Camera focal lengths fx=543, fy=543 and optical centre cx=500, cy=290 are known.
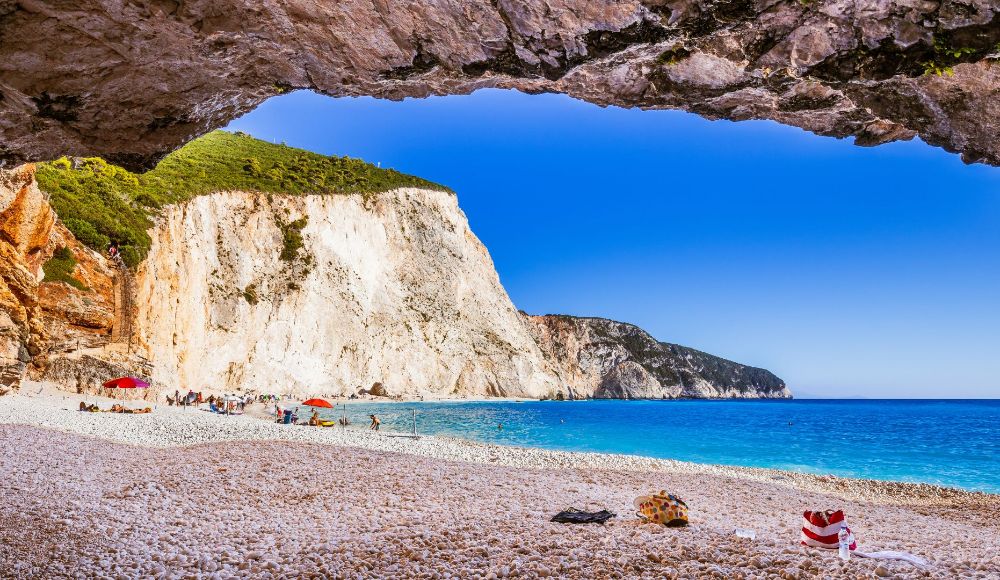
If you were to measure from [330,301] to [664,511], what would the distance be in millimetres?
42960

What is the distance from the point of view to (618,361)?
10625 centimetres

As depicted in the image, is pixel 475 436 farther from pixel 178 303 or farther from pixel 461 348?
pixel 461 348

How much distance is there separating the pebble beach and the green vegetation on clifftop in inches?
626

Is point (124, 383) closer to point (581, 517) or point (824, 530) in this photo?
point (581, 517)

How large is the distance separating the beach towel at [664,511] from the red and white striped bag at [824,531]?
1497 millimetres

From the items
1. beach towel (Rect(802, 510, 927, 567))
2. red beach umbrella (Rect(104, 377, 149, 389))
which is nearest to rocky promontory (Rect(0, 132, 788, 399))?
red beach umbrella (Rect(104, 377, 149, 389))

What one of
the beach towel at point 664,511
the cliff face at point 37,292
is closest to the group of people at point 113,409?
the cliff face at point 37,292

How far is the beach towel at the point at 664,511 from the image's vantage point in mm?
7227

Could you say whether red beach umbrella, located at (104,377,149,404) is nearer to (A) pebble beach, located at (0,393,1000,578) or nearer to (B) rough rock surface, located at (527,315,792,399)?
(A) pebble beach, located at (0,393,1000,578)

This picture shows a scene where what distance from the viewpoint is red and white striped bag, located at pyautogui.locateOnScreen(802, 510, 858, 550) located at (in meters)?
6.15

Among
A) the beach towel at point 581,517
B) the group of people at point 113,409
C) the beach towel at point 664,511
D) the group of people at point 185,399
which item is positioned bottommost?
the group of people at point 185,399

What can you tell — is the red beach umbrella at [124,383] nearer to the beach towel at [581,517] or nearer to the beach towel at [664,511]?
the beach towel at [581,517]

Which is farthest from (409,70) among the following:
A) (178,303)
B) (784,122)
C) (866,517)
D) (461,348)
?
(461,348)

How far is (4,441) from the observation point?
438 inches
